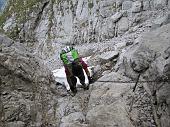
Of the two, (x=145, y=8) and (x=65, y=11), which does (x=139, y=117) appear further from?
(x=65, y=11)

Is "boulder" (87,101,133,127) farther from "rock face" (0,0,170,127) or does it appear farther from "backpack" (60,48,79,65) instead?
"backpack" (60,48,79,65)

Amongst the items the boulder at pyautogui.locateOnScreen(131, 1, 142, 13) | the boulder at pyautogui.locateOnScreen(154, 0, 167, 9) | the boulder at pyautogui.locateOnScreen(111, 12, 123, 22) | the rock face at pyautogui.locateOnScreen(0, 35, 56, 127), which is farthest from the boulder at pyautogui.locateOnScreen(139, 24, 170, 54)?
the boulder at pyautogui.locateOnScreen(111, 12, 123, 22)

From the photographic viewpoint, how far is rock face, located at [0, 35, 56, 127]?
35.5ft

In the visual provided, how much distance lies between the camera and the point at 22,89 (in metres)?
12.0

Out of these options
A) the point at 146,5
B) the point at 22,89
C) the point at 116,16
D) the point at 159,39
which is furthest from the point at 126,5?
the point at 22,89

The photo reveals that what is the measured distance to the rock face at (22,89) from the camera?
10812 millimetres

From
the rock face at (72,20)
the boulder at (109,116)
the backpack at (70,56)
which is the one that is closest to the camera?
the boulder at (109,116)

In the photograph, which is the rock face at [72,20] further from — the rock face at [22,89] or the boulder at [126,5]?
the rock face at [22,89]

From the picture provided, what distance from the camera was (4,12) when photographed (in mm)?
31641

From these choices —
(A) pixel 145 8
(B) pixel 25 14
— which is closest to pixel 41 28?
(B) pixel 25 14

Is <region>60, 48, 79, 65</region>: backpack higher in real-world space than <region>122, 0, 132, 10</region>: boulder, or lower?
higher

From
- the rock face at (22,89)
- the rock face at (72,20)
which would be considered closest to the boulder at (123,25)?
the rock face at (72,20)

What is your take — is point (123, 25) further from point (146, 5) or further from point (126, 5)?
point (146, 5)

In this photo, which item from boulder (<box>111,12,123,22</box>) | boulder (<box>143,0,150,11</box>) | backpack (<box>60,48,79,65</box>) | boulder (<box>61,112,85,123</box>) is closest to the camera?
boulder (<box>61,112,85,123</box>)
